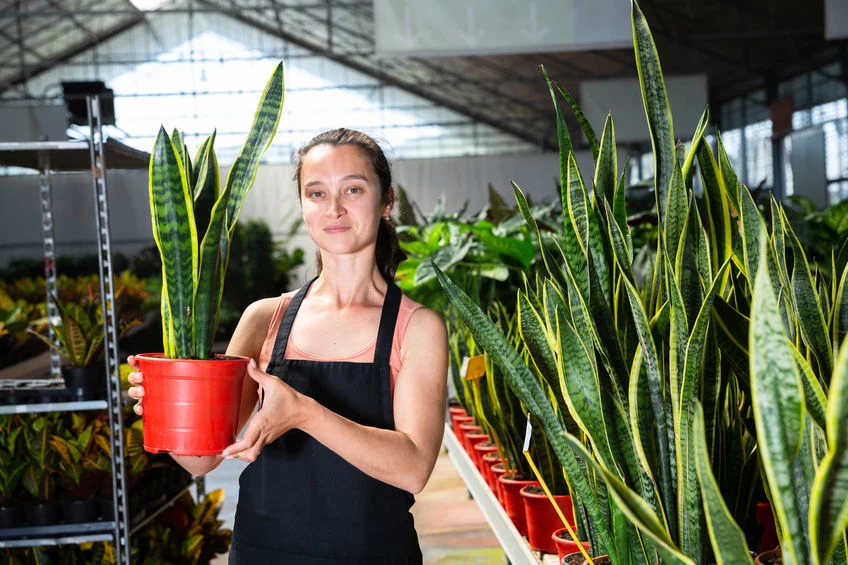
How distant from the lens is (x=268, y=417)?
88 centimetres

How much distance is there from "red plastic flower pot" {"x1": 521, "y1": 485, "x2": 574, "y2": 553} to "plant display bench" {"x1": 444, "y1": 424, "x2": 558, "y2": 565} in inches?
0.7

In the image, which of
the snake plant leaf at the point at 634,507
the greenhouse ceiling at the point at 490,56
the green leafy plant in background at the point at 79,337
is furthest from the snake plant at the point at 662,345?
the greenhouse ceiling at the point at 490,56

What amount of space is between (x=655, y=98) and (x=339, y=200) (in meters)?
0.50

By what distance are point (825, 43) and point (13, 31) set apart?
41.7 feet

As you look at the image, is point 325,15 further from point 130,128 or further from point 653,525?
point 653,525

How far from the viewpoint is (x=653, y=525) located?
0.61 metres

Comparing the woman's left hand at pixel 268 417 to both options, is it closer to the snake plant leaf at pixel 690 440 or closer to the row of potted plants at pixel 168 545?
the snake plant leaf at pixel 690 440

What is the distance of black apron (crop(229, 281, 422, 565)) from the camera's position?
1.19 meters

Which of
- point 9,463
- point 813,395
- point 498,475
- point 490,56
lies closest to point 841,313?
point 813,395

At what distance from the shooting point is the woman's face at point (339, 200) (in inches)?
46.9

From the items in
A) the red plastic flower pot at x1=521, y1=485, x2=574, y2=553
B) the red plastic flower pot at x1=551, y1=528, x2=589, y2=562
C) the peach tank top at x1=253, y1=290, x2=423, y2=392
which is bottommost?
the red plastic flower pot at x1=521, y1=485, x2=574, y2=553

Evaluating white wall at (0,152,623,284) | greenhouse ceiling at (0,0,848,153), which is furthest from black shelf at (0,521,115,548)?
white wall at (0,152,623,284)

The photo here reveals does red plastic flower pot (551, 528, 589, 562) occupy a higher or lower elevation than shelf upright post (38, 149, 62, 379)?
lower

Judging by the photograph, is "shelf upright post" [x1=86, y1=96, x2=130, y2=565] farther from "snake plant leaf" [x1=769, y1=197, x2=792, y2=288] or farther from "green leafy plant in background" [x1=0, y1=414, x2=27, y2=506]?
"snake plant leaf" [x1=769, y1=197, x2=792, y2=288]
